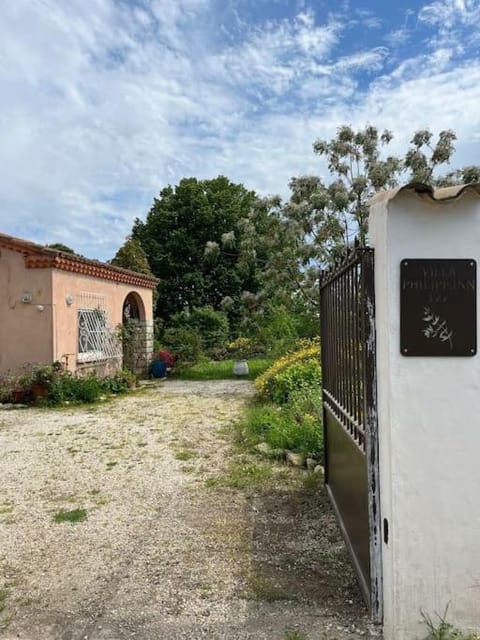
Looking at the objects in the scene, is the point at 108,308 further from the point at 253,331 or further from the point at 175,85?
the point at 175,85

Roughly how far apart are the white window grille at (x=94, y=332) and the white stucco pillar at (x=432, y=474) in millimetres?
10724

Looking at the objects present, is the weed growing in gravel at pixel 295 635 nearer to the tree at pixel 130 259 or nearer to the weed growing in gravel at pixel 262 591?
the weed growing in gravel at pixel 262 591

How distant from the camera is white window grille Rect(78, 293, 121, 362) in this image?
12469 mm

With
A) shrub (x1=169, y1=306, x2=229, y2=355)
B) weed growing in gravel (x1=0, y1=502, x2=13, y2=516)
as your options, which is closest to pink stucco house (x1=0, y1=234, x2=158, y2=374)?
weed growing in gravel (x1=0, y1=502, x2=13, y2=516)

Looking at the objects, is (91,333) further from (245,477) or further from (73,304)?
(245,477)

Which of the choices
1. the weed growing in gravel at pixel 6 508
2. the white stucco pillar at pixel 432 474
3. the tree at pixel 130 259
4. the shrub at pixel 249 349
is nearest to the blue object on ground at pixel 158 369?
the shrub at pixel 249 349

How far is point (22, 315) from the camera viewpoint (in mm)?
11336

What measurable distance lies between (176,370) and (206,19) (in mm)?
10898

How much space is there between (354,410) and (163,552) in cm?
176

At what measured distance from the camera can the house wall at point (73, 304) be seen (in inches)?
447

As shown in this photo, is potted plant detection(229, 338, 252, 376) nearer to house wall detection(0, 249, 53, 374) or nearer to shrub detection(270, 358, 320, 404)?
shrub detection(270, 358, 320, 404)

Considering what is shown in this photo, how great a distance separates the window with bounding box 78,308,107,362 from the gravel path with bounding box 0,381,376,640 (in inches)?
226

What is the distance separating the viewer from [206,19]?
7691mm

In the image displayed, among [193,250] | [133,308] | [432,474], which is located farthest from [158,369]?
[432,474]
